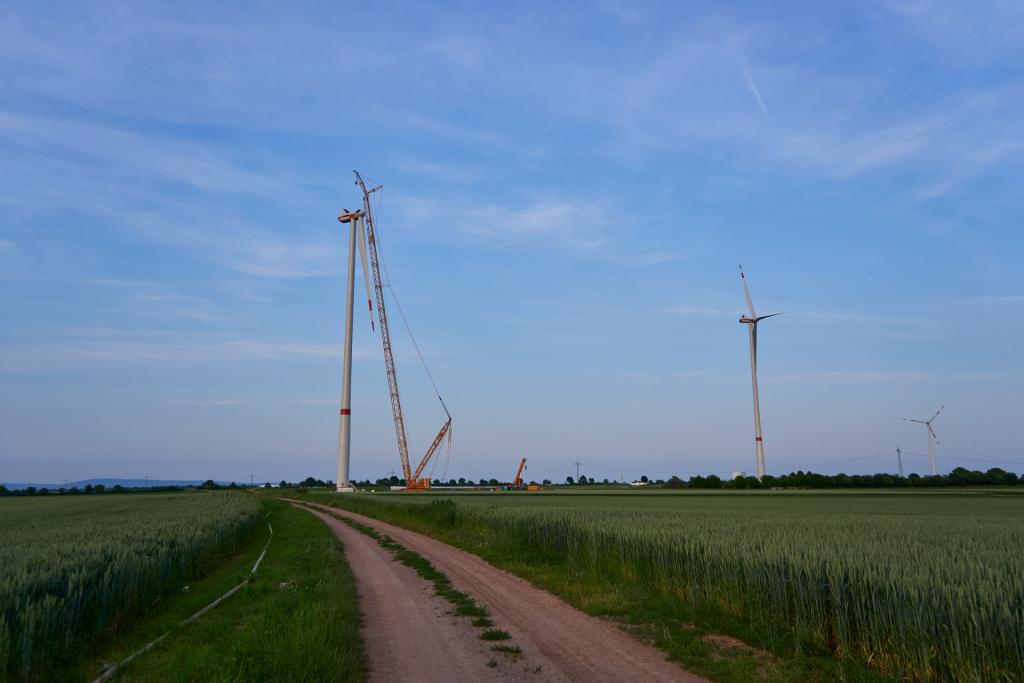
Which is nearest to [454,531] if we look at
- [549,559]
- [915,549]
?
[549,559]

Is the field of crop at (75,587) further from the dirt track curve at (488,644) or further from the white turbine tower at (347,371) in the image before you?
the white turbine tower at (347,371)

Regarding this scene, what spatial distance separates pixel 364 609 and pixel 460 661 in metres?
5.44

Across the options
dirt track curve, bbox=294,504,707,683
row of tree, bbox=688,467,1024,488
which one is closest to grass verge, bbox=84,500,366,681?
dirt track curve, bbox=294,504,707,683

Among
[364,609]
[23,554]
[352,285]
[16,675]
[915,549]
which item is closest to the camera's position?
[16,675]

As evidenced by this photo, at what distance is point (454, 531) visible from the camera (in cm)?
3578

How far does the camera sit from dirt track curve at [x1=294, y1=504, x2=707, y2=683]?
10.3m

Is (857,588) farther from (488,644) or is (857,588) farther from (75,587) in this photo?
(75,587)

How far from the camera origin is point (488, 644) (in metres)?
A: 12.1

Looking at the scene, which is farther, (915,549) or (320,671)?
(915,549)

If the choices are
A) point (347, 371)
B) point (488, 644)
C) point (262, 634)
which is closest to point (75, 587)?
point (262, 634)

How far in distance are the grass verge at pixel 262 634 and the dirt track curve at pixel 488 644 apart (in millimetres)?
667

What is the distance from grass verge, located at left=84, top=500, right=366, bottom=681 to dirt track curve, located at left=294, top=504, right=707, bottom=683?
0.67 m

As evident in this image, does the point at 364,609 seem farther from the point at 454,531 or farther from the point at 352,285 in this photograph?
the point at 352,285

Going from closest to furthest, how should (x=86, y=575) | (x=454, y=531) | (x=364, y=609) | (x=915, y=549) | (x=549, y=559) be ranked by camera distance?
(x=86, y=575) < (x=915, y=549) < (x=364, y=609) < (x=549, y=559) < (x=454, y=531)
